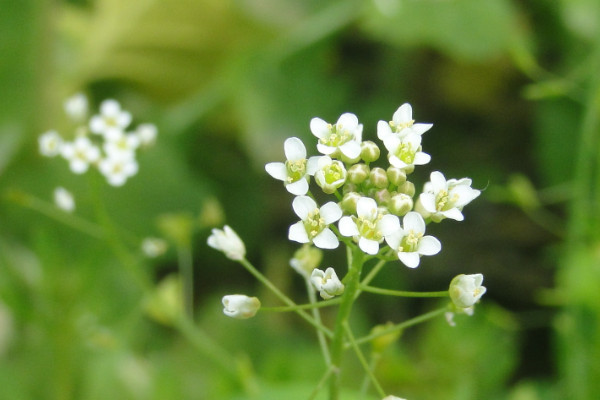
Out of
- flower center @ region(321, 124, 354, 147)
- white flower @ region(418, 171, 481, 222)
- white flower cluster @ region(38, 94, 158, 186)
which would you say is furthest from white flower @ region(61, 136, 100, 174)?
white flower @ region(418, 171, 481, 222)

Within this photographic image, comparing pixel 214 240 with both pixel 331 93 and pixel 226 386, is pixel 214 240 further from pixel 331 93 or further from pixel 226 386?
pixel 331 93

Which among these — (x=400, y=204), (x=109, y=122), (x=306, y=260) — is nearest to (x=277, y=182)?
(x=109, y=122)

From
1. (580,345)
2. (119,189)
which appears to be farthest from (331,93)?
(580,345)

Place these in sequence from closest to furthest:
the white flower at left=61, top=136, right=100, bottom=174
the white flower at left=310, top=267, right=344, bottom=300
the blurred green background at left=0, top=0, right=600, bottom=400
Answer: the white flower at left=310, top=267, right=344, bottom=300, the white flower at left=61, top=136, right=100, bottom=174, the blurred green background at left=0, top=0, right=600, bottom=400

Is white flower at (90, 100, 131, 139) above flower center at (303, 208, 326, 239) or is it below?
above

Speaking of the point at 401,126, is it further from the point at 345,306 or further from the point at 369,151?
the point at 345,306

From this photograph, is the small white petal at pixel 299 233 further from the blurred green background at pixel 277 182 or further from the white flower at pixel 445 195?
the blurred green background at pixel 277 182

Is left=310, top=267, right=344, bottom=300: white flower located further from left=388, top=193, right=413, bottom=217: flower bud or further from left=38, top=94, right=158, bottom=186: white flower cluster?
left=38, top=94, right=158, bottom=186: white flower cluster

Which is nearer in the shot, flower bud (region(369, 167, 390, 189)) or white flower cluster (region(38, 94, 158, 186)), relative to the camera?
flower bud (region(369, 167, 390, 189))
